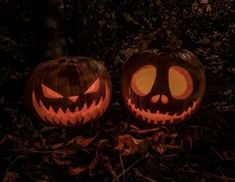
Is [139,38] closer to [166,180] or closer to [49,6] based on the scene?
[49,6]

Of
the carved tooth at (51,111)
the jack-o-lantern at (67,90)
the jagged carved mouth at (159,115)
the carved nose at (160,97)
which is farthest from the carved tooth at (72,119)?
the carved nose at (160,97)

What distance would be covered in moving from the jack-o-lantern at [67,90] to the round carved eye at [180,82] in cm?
44

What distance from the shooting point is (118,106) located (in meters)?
2.46

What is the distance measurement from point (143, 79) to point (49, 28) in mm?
789

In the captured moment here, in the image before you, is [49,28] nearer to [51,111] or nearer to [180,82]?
[51,111]

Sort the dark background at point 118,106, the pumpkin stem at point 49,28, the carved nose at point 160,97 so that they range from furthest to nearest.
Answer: the pumpkin stem at point 49,28 < the carved nose at point 160,97 < the dark background at point 118,106

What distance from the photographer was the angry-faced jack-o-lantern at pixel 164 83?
6.56 feet

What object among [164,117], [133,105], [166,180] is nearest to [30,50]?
[133,105]

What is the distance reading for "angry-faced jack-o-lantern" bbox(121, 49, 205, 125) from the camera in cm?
200

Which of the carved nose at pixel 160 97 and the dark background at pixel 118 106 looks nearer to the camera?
the dark background at pixel 118 106

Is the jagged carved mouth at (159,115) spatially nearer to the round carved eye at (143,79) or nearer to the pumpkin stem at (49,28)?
the round carved eye at (143,79)

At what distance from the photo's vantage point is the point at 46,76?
196 cm

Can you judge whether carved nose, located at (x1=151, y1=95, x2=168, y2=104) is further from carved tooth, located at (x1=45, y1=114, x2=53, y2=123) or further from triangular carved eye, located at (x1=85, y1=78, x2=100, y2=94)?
carved tooth, located at (x1=45, y1=114, x2=53, y2=123)

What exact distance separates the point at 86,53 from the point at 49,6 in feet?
2.51
